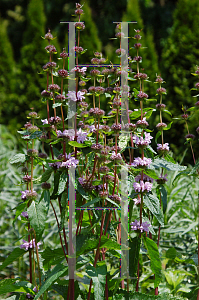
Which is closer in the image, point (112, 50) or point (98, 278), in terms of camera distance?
point (98, 278)

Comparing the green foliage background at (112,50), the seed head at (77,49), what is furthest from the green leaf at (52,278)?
→ the green foliage background at (112,50)

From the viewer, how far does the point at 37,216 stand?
118cm

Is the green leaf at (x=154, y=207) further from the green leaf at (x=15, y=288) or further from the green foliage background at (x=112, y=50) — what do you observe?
the green foliage background at (x=112, y=50)

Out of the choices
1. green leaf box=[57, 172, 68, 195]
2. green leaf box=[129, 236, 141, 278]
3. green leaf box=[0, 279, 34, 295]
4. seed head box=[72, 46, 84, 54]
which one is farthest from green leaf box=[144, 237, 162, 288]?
seed head box=[72, 46, 84, 54]

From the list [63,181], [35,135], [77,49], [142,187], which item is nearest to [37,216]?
[63,181]

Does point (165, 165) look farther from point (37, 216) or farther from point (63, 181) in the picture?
point (37, 216)

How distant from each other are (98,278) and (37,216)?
32 centimetres

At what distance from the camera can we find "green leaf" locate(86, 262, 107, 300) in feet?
3.39

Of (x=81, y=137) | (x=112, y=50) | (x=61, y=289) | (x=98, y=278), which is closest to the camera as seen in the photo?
(x=98, y=278)

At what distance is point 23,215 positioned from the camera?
142 centimetres

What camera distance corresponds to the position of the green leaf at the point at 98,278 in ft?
3.39

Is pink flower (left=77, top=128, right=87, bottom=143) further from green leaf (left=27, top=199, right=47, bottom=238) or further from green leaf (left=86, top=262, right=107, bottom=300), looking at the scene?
green leaf (left=86, top=262, right=107, bottom=300)

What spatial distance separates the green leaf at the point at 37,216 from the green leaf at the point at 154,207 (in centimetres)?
40

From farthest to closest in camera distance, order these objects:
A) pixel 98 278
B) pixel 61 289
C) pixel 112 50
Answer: pixel 112 50 < pixel 61 289 < pixel 98 278
